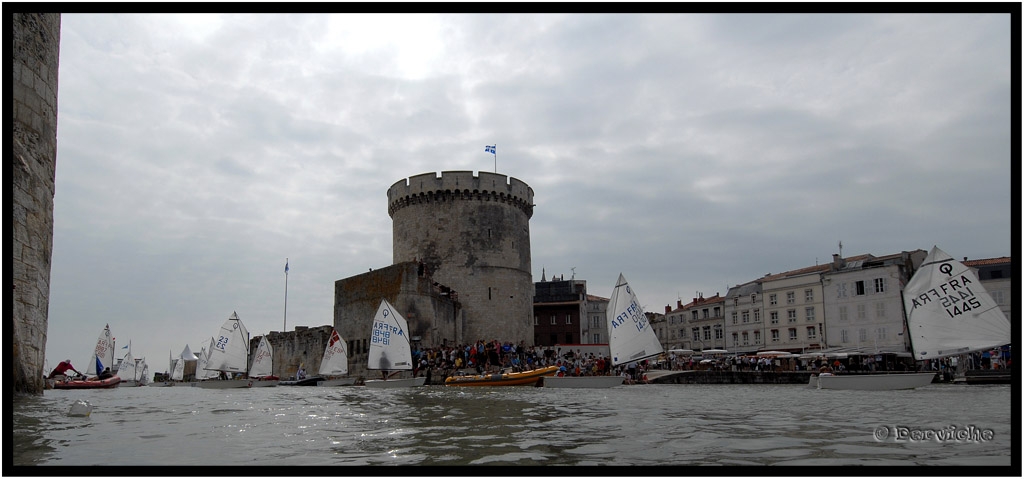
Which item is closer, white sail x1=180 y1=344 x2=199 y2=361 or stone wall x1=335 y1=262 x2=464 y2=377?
stone wall x1=335 y1=262 x2=464 y2=377

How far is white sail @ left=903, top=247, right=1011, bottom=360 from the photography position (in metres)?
20.0

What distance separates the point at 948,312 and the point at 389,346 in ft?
62.8

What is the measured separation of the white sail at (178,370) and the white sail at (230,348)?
44923 millimetres

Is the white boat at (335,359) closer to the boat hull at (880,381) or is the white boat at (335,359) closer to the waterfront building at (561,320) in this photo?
the boat hull at (880,381)

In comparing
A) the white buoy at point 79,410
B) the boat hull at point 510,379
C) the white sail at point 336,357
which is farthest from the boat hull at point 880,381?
the white sail at point 336,357

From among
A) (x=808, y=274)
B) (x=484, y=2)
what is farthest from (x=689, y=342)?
(x=484, y=2)

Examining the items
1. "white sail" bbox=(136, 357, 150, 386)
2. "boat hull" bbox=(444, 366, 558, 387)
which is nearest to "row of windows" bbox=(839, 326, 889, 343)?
"boat hull" bbox=(444, 366, 558, 387)

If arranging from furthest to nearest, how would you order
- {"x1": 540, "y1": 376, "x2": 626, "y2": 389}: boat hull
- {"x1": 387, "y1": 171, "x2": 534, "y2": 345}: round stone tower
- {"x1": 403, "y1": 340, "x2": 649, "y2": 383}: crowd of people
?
1. {"x1": 387, "y1": 171, "x2": 534, "y2": 345}: round stone tower
2. {"x1": 403, "y1": 340, "x2": 649, "y2": 383}: crowd of people
3. {"x1": 540, "y1": 376, "x2": 626, "y2": 389}: boat hull

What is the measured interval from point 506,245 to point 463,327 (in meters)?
5.63

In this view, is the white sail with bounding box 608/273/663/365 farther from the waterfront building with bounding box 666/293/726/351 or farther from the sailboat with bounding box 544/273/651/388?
the waterfront building with bounding box 666/293/726/351

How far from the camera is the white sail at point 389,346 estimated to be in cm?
2841

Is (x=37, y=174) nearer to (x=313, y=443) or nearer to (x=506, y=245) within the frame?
(x=313, y=443)

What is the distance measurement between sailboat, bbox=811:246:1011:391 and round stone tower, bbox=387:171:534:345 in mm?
23506

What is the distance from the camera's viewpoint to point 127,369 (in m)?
72.6
